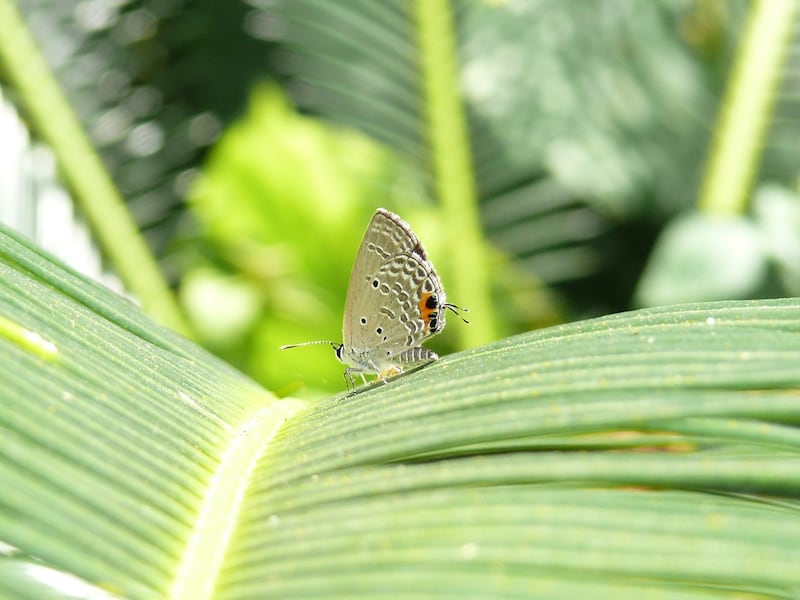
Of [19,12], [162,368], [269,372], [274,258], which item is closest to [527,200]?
[274,258]

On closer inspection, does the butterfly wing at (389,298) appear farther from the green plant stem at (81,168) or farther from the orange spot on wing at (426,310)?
the green plant stem at (81,168)

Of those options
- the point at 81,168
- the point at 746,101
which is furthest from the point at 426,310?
the point at 746,101

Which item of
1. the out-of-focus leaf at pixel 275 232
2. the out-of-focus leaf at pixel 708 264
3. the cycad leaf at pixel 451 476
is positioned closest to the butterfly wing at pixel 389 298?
the cycad leaf at pixel 451 476

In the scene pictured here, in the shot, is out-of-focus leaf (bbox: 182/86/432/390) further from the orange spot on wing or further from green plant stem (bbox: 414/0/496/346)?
the orange spot on wing

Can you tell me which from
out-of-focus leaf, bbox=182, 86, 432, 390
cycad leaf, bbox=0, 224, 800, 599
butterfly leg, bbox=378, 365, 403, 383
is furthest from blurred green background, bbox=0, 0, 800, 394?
cycad leaf, bbox=0, 224, 800, 599

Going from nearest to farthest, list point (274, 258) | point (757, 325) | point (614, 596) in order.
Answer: point (614, 596) < point (757, 325) < point (274, 258)

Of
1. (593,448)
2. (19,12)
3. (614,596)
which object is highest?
(19,12)

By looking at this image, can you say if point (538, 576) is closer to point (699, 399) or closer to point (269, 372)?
point (699, 399)
